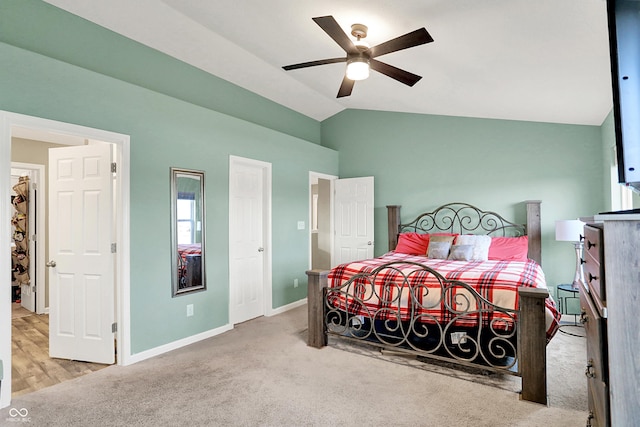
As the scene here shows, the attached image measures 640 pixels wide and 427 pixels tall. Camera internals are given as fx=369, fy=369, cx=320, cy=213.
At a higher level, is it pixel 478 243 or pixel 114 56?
pixel 114 56

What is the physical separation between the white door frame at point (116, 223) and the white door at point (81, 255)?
93mm

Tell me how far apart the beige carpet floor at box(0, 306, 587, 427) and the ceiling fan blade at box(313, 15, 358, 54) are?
256 centimetres

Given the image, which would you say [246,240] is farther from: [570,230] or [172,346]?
[570,230]

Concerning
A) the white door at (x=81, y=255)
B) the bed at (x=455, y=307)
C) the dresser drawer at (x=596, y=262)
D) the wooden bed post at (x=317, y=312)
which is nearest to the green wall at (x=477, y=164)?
the bed at (x=455, y=307)

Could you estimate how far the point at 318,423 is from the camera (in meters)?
2.36

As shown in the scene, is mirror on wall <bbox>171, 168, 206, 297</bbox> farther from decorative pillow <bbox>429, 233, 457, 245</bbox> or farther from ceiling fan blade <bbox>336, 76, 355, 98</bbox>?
decorative pillow <bbox>429, 233, 457, 245</bbox>

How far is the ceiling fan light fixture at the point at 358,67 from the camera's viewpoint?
287 cm

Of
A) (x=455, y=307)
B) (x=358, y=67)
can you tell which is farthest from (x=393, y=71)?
(x=455, y=307)

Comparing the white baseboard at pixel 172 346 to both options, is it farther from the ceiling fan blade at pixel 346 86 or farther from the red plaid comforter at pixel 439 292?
the ceiling fan blade at pixel 346 86

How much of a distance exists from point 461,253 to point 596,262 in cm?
330

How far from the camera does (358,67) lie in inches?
114

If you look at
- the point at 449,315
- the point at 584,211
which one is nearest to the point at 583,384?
the point at 449,315

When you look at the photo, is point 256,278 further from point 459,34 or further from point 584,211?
point 584,211

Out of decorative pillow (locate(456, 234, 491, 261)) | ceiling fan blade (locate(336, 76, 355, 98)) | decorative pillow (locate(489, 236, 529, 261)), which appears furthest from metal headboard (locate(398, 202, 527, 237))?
ceiling fan blade (locate(336, 76, 355, 98))
